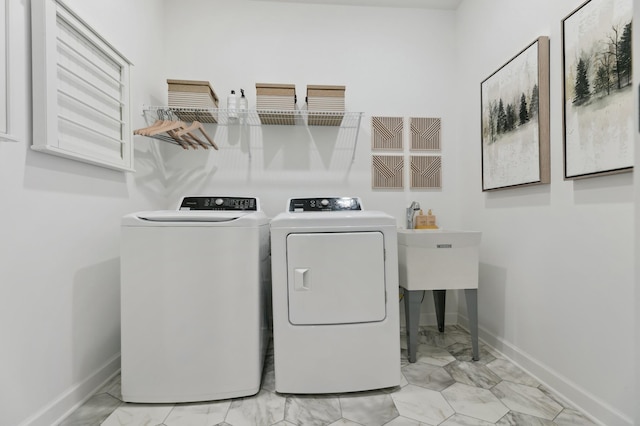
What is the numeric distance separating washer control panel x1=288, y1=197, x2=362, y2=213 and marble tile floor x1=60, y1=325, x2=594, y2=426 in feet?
3.59

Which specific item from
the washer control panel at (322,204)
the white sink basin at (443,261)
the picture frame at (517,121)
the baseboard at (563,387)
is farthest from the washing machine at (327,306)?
the picture frame at (517,121)

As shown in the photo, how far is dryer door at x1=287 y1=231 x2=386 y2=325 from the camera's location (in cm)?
144

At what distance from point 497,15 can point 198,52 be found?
2243 mm

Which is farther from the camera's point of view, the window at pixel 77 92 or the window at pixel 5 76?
the window at pixel 77 92

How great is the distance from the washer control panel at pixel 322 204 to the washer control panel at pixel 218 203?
0.93ft

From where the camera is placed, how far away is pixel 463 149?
2422 mm

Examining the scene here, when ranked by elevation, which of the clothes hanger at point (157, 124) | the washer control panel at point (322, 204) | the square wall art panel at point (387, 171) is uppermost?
the clothes hanger at point (157, 124)

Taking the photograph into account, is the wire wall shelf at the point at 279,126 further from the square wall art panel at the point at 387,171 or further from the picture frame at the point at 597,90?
the picture frame at the point at 597,90

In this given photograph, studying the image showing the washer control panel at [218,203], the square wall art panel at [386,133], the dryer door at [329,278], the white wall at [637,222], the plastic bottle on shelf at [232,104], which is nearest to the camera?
the white wall at [637,222]

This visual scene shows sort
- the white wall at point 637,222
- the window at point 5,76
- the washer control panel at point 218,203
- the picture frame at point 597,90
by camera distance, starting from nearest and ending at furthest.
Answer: the white wall at point 637,222 → the window at point 5,76 → the picture frame at point 597,90 → the washer control panel at point 218,203

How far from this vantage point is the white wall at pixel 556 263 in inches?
46.9

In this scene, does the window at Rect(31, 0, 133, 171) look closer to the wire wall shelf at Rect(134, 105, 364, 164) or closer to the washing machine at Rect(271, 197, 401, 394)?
the wire wall shelf at Rect(134, 105, 364, 164)

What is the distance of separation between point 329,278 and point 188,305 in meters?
0.70

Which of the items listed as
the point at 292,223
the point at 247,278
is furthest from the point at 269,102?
the point at 247,278
